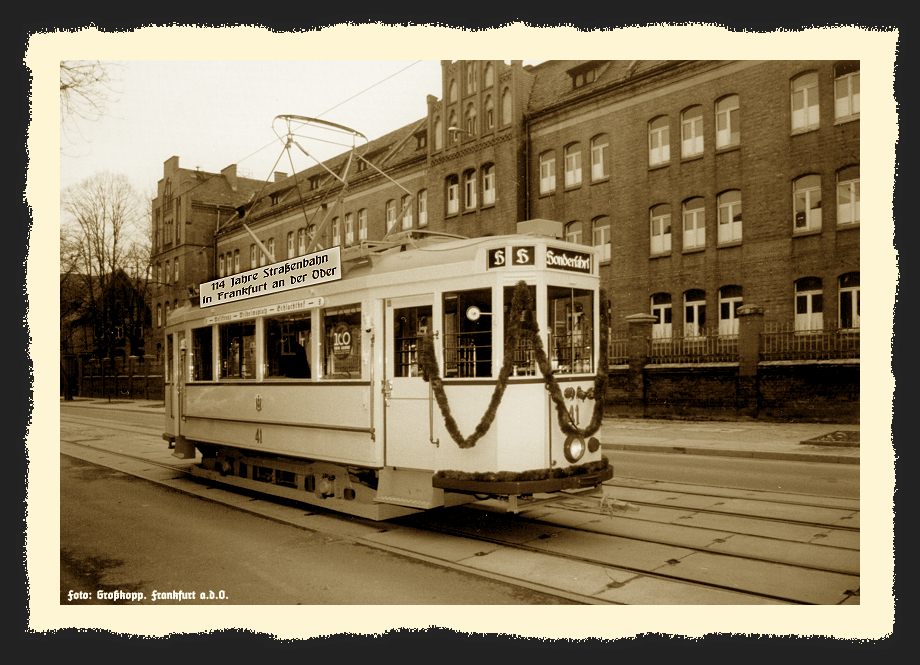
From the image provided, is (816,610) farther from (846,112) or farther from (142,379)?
(142,379)

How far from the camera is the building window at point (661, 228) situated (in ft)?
83.9

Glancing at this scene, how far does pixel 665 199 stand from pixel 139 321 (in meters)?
19.2

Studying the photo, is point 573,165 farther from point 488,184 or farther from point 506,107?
point 488,184

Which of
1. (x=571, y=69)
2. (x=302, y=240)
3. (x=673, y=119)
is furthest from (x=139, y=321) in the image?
(x=673, y=119)

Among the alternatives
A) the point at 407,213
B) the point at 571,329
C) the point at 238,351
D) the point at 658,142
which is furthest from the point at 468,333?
the point at 407,213

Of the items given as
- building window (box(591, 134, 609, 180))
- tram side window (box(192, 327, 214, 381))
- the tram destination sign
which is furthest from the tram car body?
building window (box(591, 134, 609, 180))

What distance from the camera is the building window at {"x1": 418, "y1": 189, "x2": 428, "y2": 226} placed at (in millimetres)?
32406

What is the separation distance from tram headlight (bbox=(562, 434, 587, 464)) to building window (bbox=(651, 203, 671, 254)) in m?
19.8

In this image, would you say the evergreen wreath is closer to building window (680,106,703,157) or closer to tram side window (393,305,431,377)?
tram side window (393,305,431,377)

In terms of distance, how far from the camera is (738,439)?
16.5m

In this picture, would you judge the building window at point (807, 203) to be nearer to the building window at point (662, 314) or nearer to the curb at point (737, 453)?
the building window at point (662, 314)

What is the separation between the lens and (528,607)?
5234 millimetres

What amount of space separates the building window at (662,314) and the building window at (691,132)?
4.97m

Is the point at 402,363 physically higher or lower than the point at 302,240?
lower
